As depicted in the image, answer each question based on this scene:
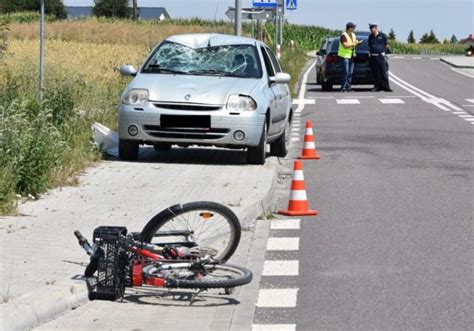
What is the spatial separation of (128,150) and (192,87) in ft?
3.88

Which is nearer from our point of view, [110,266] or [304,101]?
[110,266]

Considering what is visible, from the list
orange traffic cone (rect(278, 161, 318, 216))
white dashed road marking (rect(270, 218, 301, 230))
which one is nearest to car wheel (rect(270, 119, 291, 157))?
orange traffic cone (rect(278, 161, 318, 216))

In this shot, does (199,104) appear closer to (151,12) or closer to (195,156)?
→ (195,156)

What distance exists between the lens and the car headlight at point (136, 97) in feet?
52.1

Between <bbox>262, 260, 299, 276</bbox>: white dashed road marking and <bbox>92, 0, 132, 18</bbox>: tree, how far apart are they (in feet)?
415

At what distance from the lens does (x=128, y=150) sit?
53.4ft

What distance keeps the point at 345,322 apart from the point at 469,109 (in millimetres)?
21667

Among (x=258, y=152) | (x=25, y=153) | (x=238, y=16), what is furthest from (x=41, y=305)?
(x=238, y=16)

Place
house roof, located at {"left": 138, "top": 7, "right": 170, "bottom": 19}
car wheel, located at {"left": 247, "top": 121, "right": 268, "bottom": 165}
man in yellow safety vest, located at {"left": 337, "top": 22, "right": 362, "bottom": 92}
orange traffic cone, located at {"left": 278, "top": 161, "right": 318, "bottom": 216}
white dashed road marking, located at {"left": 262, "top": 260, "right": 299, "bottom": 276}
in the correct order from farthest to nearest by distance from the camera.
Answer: house roof, located at {"left": 138, "top": 7, "right": 170, "bottom": 19}
man in yellow safety vest, located at {"left": 337, "top": 22, "right": 362, "bottom": 92}
car wheel, located at {"left": 247, "top": 121, "right": 268, "bottom": 165}
orange traffic cone, located at {"left": 278, "top": 161, "right": 318, "bottom": 216}
white dashed road marking, located at {"left": 262, "top": 260, "right": 299, "bottom": 276}

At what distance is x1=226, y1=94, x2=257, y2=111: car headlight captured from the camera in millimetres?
15836

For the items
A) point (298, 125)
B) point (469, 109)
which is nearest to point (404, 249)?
point (298, 125)

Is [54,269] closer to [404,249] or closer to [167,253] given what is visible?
[167,253]

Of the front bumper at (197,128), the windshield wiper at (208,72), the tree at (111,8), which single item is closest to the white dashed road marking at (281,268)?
the front bumper at (197,128)

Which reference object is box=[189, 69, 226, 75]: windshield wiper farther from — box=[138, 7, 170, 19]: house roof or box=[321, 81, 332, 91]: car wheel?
box=[138, 7, 170, 19]: house roof
